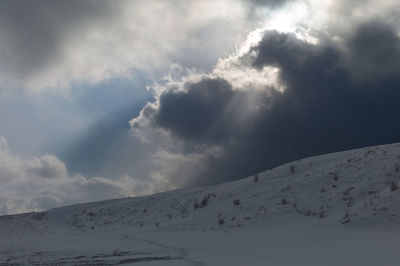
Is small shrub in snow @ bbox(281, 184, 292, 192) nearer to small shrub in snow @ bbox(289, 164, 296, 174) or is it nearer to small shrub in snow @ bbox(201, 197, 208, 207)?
small shrub in snow @ bbox(289, 164, 296, 174)

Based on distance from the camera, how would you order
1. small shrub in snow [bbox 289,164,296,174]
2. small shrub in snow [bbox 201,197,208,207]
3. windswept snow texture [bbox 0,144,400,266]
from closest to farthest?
1. windswept snow texture [bbox 0,144,400,266]
2. small shrub in snow [bbox 289,164,296,174]
3. small shrub in snow [bbox 201,197,208,207]

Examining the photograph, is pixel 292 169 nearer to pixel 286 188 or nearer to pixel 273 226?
pixel 286 188

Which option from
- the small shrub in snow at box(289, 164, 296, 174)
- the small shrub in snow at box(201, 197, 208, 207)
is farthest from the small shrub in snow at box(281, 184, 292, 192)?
the small shrub in snow at box(201, 197, 208, 207)

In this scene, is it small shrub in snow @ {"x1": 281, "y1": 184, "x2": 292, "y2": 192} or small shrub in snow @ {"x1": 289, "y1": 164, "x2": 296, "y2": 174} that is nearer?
small shrub in snow @ {"x1": 281, "y1": 184, "x2": 292, "y2": 192}

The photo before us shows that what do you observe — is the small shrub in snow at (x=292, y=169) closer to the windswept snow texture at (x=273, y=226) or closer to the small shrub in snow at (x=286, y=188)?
the windswept snow texture at (x=273, y=226)

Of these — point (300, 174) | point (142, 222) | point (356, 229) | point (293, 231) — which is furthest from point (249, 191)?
point (356, 229)

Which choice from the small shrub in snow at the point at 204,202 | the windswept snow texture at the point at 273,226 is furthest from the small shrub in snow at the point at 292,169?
the small shrub in snow at the point at 204,202

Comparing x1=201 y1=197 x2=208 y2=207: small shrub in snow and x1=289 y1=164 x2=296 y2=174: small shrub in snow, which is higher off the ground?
x1=289 y1=164 x2=296 y2=174: small shrub in snow

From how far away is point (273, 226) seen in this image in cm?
1208

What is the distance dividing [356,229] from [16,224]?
33.5 metres

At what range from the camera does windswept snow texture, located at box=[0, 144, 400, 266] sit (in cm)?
627

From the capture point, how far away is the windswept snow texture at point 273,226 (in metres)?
6.27

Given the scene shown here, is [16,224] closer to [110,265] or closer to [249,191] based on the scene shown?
[249,191]

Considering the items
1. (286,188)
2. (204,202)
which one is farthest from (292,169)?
(204,202)
